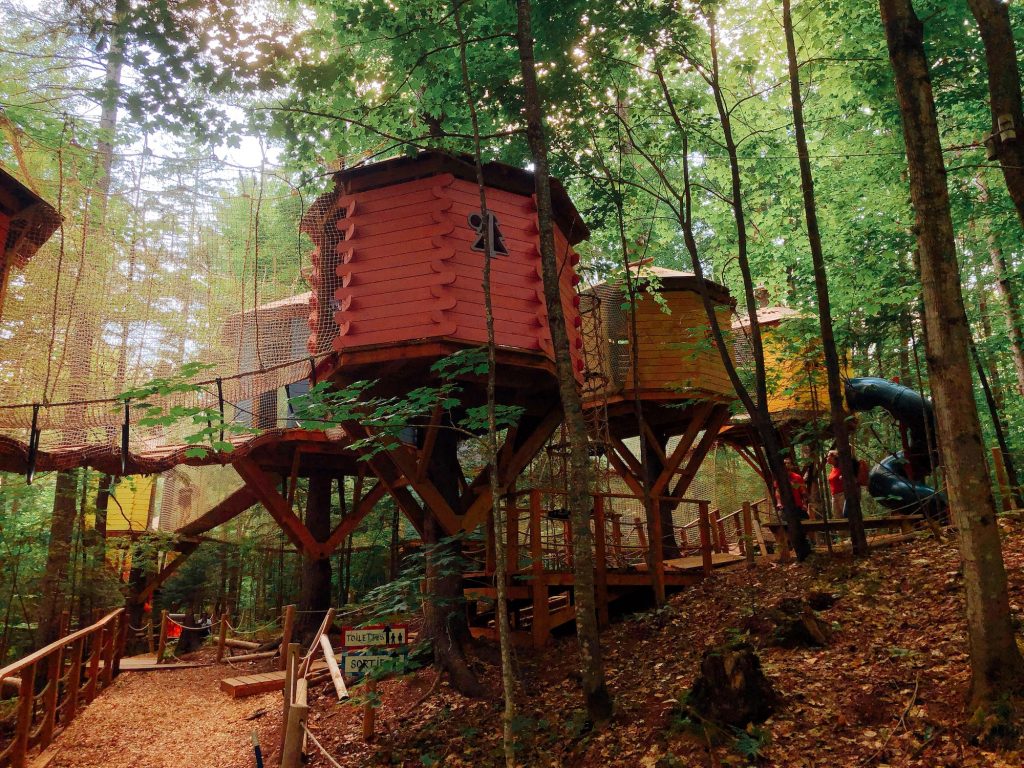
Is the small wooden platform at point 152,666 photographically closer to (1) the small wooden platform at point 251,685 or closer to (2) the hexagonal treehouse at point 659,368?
(1) the small wooden platform at point 251,685

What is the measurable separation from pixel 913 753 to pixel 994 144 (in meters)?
5.17

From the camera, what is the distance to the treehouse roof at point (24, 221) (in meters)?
8.64

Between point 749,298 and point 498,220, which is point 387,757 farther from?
point 749,298

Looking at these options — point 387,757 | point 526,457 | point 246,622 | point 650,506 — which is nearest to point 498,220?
point 526,457

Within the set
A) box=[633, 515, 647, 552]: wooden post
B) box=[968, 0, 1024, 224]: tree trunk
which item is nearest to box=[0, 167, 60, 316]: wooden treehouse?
box=[968, 0, 1024, 224]: tree trunk

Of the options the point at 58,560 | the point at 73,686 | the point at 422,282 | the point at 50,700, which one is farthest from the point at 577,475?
the point at 58,560

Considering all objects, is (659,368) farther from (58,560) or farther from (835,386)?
(58,560)

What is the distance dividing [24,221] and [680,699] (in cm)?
1008

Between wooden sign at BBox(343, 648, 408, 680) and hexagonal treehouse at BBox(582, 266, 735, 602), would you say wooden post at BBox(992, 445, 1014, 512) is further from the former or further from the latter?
wooden sign at BBox(343, 648, 408, 680)

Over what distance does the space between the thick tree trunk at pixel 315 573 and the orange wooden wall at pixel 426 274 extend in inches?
228

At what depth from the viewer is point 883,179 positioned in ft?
38.0

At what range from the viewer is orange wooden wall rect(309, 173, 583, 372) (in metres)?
8.32

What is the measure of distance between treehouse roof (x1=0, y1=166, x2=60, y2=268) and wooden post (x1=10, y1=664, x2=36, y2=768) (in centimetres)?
567

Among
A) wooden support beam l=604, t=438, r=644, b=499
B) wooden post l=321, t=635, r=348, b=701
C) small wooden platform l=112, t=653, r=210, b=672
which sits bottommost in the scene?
small wooden platform l=112, t=653, r=210, b=672
